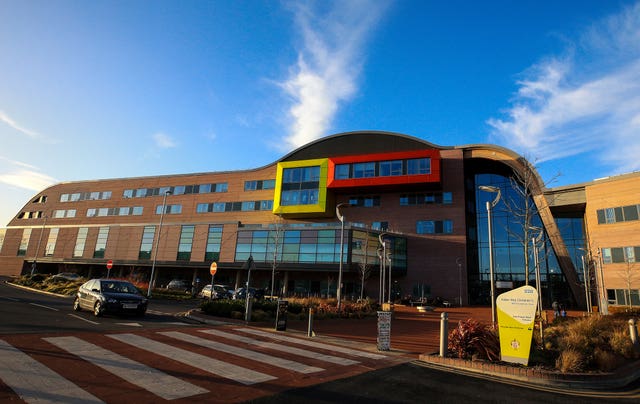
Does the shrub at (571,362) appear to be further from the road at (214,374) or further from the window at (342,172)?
the window at (342,172)

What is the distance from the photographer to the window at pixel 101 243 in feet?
197

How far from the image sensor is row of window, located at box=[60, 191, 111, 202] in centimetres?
6581

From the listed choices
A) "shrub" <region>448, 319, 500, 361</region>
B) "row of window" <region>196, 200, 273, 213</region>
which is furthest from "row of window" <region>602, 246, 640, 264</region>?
"row of window" <region>196, 200, 273, 213</region>

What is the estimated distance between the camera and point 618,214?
38250 millimetres

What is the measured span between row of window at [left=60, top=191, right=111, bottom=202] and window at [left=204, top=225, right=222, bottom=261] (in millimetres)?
26219

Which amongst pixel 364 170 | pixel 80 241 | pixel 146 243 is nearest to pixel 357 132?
pixel 364 170

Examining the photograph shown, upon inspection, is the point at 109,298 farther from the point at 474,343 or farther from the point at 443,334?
the point at 474,343

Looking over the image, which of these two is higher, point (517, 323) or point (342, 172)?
point (342, 172)

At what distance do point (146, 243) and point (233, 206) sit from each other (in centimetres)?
1530

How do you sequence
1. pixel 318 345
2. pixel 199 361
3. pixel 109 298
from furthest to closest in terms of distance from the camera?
pixel 109 298, pixel 318 345, pixel 199 361

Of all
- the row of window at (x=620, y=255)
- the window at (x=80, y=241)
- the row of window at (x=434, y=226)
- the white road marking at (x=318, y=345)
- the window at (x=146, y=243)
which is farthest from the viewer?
the window at (x=80, y=241)

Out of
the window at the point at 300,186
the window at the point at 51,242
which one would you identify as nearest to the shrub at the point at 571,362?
the window at the point at 300,186

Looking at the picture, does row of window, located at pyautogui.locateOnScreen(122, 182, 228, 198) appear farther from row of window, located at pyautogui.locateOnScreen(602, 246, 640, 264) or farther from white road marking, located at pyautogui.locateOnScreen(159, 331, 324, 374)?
row of window, located at pyautogui.locateOnScreen(602, 246, 640, 264)

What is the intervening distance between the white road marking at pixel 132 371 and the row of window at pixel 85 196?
216 feet
